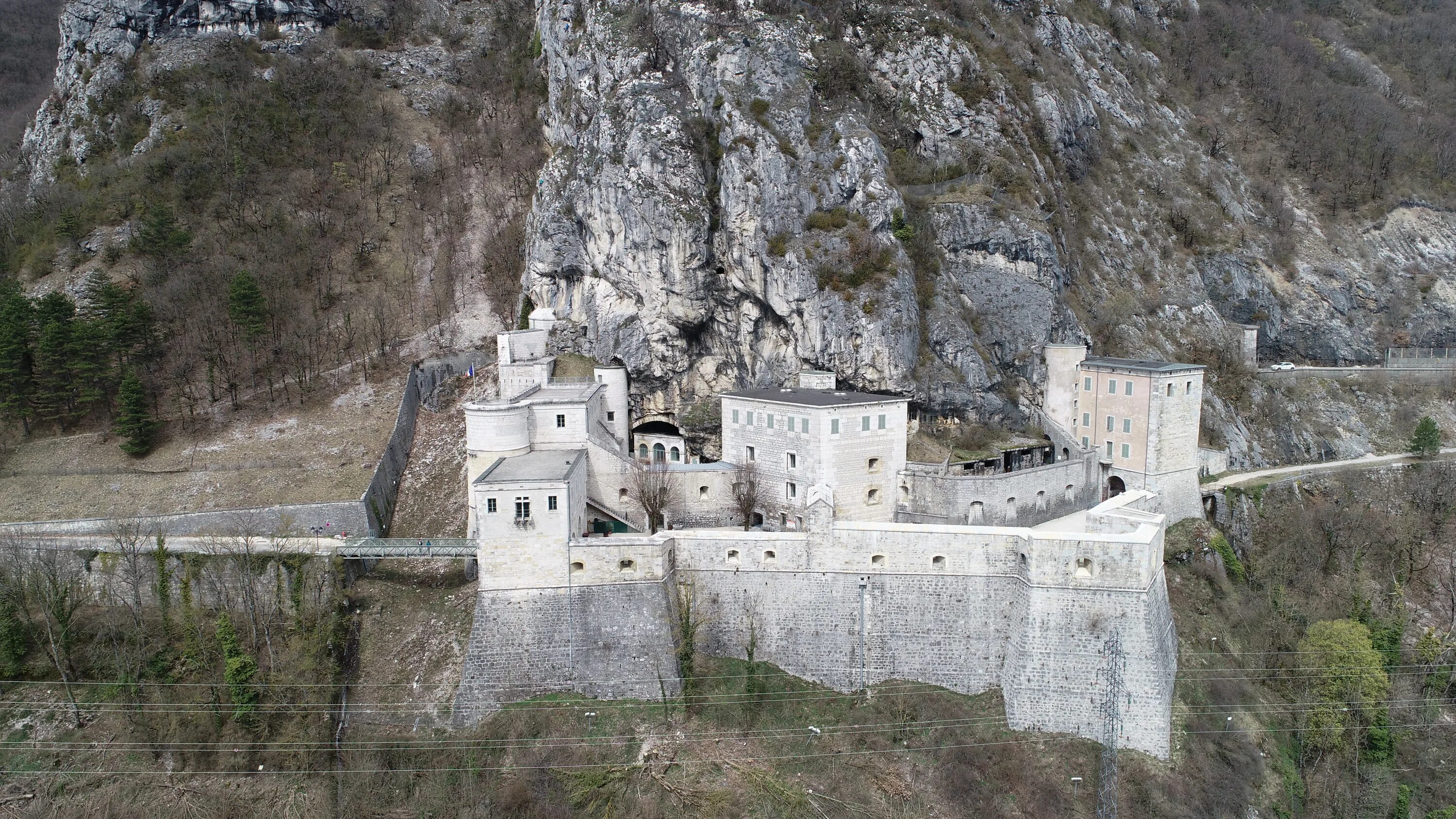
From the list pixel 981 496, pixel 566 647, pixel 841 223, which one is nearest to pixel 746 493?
pixel 981 496

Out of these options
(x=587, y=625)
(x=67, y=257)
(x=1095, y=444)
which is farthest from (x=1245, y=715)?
(x=67, y=257)

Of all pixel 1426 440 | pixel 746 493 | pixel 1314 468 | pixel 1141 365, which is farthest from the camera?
pixel 1426 440

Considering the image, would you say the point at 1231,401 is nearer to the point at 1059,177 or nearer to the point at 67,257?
the point at 1059,177

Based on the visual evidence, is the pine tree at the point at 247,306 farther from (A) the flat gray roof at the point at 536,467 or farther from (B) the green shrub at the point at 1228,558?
(B) the green shrub at the point at 1228,558

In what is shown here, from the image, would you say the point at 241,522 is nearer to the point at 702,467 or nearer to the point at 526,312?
the point at 702,467

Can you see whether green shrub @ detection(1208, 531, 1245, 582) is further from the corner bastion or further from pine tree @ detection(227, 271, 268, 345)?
pine tree @ detection(227, 271, 268, 345)

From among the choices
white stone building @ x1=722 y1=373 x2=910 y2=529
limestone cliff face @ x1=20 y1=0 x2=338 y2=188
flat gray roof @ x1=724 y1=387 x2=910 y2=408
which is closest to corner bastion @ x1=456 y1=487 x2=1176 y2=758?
white stone building @ x1=722 y1=373 x2=910 y2=529
